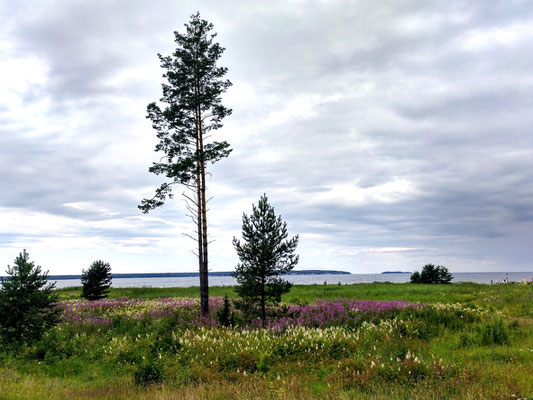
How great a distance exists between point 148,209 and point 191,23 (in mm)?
10686

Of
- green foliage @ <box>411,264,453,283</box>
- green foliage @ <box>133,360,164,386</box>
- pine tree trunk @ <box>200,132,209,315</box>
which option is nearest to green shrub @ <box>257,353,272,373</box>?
green foliage @ <box>133,360,164,386</box>

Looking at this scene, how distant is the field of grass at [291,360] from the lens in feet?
25.6

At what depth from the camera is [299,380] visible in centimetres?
861

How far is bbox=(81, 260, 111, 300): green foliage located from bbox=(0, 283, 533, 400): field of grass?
1334 centimetres

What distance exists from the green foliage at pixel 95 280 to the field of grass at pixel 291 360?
1334 centimetres

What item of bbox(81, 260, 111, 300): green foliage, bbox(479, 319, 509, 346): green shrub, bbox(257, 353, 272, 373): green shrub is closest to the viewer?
bbox(257, 353, 272, 373): green shrub

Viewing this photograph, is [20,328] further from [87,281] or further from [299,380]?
[87,281]

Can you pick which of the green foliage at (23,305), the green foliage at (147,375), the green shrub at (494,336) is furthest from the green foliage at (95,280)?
Result: the green shrub at (494,336)

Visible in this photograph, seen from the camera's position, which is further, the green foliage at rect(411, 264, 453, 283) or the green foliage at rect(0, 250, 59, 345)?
the green foliage at rect(411, 264, 453, 283)

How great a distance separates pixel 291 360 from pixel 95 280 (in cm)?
2486

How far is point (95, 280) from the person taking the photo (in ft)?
99.9

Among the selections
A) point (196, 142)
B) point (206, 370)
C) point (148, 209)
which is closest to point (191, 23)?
point (196, 142)

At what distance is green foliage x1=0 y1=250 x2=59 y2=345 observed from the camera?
41.8ft

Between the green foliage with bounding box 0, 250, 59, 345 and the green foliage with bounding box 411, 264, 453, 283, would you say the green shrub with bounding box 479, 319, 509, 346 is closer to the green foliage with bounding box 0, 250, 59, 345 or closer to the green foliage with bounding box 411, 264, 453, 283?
the green foliage with bounding box 0, 250, 59, 345
